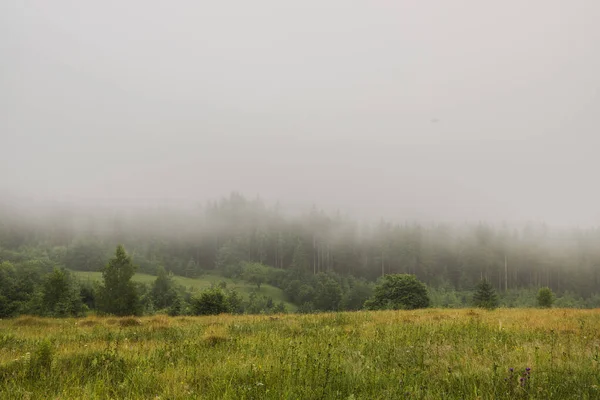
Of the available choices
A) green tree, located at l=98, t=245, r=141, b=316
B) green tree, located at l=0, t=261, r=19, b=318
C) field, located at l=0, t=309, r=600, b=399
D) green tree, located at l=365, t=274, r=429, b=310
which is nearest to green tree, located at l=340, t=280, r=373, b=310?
green tree, located at l=365, t=274, r=429, b=310

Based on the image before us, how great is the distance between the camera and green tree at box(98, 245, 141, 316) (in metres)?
Result: 47.5

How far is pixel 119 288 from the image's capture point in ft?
158

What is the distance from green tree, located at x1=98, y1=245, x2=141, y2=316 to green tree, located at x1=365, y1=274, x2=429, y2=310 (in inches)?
1700

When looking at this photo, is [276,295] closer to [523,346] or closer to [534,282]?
[534,282]

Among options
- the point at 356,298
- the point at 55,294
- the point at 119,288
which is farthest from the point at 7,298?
the point at 356,298

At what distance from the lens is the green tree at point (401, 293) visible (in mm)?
61438

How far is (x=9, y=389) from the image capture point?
446 cm

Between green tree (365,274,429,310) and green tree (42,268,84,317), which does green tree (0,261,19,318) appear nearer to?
green tree (42,268,84,317)

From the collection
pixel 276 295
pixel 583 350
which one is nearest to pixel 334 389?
pixel 583 350

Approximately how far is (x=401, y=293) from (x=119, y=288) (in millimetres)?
48593

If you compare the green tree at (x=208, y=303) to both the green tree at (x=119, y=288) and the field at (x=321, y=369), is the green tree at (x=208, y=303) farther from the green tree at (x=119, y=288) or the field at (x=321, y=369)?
the field at (x=321, y=369)

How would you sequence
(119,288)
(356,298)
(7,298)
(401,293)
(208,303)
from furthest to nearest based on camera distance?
(356,298), (401,293), (7,298), (119,288), (208,303)

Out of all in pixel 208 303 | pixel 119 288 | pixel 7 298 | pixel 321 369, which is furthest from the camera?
pixel 7 298

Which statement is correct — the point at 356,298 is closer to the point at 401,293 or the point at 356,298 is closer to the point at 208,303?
the point at 401,293
